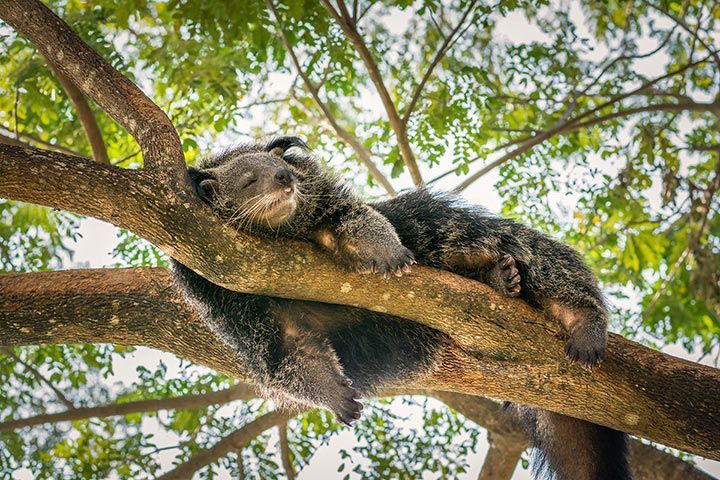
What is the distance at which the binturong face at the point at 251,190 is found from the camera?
375cm

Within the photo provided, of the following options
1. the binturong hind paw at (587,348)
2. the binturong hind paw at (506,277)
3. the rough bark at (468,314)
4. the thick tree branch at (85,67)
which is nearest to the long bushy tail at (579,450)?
the rough bark at (468,314)

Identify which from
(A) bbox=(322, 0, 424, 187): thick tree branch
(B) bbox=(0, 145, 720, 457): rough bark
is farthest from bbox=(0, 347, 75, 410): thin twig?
(A) bbox=(322, 0, 424, 187): thick tree branch

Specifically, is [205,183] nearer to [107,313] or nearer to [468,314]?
[107,313]

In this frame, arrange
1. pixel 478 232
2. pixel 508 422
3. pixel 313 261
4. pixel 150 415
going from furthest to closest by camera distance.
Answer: pixel 150 415 < pixel 508 422 < pixel 478 232 < pixel 313 261

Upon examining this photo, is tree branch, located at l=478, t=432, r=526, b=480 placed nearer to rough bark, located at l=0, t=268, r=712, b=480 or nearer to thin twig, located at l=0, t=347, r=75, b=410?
rough bark, located at l=0, t=268, r=712, b=480

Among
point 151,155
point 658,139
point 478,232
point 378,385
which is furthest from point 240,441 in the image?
point 658,139

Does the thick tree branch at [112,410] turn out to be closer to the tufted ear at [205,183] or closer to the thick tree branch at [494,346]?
the thick tree branch at [494,346]

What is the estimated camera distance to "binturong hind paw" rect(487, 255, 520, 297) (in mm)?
3947

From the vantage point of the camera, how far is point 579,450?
14.3ft

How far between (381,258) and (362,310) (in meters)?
0.74

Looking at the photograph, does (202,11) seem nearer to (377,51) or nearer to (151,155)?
(377,51)

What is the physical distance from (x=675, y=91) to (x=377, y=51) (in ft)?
10.9

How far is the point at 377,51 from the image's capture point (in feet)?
22.7

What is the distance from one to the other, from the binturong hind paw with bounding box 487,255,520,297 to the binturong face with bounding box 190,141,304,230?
1.16 meters
